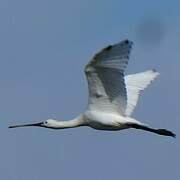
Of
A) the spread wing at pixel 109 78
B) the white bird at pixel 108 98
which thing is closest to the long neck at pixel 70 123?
the white bird at pixel 108 98

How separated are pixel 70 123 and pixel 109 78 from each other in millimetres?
3246

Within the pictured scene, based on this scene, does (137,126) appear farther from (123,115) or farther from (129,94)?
(129,94)

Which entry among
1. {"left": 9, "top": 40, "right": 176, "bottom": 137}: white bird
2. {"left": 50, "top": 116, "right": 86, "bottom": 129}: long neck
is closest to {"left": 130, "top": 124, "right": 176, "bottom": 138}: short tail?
{"left": 9, "top": 40, "right": 176, "bottom": 137}: white bird

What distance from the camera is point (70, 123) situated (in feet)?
124

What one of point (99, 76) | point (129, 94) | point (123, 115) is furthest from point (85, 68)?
point (129, 94)

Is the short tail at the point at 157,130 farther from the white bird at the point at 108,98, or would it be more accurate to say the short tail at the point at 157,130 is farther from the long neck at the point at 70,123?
the long neck at the point at 70,123

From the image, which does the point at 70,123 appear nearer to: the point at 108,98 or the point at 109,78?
the point at 108,98

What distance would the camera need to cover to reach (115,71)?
34344 millimetres

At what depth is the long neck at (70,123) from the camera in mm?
37094

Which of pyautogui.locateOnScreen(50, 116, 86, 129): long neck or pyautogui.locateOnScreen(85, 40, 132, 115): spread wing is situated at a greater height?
pyautogui.locateOnScreen(85, 40, 132, 115): spread wing

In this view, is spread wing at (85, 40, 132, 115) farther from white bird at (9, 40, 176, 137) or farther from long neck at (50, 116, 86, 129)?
long neck at (50, 116, 86, 129)

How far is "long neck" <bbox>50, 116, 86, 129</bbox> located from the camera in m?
37.1

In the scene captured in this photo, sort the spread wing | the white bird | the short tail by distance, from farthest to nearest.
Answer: the short tail, the white bird, the spread wing

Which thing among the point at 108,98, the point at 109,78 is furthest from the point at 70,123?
the point at 109,78
